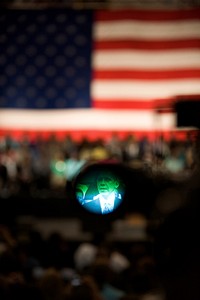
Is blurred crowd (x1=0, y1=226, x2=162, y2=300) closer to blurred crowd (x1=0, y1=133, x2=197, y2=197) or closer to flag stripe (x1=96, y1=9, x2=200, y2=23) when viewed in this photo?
flag stripe (x1=96, y1=9, x2=200, y2=23)

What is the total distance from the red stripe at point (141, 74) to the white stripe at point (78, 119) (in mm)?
294

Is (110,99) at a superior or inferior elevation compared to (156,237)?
superior

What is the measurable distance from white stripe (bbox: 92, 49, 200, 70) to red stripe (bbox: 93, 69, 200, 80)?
36 millimetres

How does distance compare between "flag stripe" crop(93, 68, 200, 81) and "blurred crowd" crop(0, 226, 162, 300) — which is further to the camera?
"flag stripe" crop(93, 68, 200, 81)

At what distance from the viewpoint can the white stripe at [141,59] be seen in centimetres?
567

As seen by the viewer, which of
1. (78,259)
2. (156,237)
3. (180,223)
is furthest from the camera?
(78,259)

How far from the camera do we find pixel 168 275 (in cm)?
161

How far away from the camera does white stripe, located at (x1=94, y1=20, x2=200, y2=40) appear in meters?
5.62

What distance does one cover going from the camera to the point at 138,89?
18.9 ft


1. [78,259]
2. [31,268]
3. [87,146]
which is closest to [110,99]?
[78,259]

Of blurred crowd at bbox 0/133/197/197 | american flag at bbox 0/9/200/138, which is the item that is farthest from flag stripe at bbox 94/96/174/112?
blurred crowd at bbox 0/133/197/197

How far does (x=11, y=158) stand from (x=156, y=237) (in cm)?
805

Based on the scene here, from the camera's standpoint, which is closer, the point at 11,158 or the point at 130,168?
the point at 130,168

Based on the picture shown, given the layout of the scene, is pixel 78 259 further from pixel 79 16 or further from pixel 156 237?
pixel 156 237
